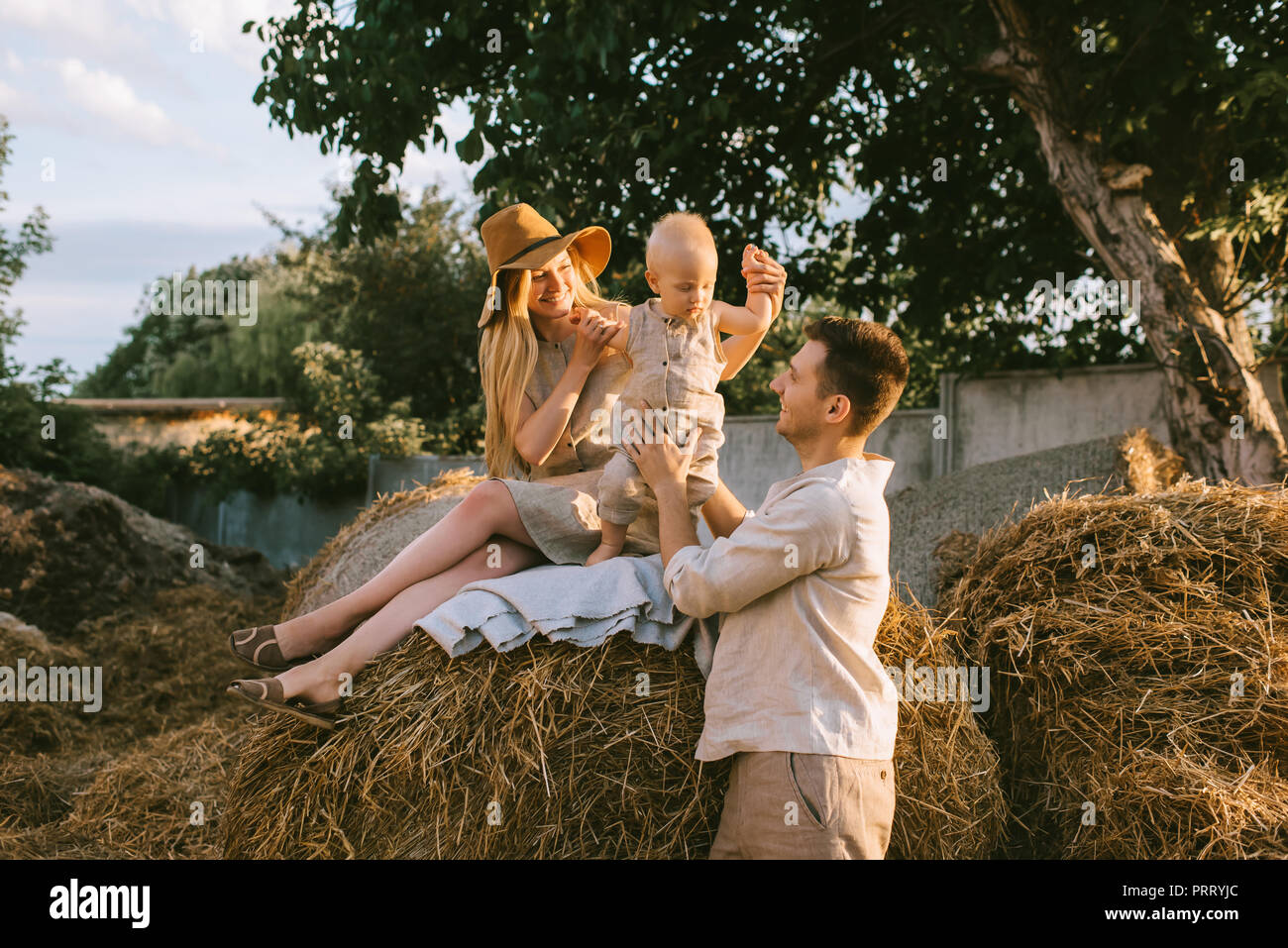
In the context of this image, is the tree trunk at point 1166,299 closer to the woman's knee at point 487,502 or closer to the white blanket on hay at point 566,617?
the white blanket on hay at point 566,617

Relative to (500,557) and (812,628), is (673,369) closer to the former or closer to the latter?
(500,557)

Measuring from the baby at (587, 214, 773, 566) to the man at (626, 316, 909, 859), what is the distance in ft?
1.54

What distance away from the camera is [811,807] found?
2.43m

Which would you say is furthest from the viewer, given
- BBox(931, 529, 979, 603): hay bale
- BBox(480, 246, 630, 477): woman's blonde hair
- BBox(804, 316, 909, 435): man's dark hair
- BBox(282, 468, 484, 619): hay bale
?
BBox(282, 468, 484, 619): hay bale

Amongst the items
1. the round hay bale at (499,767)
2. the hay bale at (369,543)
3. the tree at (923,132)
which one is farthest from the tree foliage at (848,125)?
the round hay bale at (499,767)

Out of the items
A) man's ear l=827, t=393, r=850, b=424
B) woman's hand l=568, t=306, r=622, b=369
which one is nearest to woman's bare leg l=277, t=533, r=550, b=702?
woman's hand l=568, t=306, r=622, b=369

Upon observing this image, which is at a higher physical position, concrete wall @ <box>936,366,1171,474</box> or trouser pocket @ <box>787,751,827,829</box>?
concrete wall @ <box>936,366,1171,474</box>

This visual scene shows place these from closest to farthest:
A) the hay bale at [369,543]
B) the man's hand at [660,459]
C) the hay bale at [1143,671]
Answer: the man's hand at [660,459], the hay bale at [1143,671], the hay bale at [369,543]

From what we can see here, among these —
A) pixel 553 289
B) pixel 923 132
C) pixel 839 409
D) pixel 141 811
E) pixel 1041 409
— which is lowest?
pixel 141 811

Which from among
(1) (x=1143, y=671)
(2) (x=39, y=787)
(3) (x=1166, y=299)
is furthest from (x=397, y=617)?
(3) (x=1166, y=299)

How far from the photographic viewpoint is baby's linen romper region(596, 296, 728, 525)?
3080 mm

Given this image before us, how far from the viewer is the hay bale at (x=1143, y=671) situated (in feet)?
9.86

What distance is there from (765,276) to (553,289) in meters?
0.79

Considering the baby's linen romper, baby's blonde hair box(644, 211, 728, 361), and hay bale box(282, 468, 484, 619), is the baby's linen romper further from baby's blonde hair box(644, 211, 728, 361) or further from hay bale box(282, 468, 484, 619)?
hay bale box(282, 468, 484, 619)
